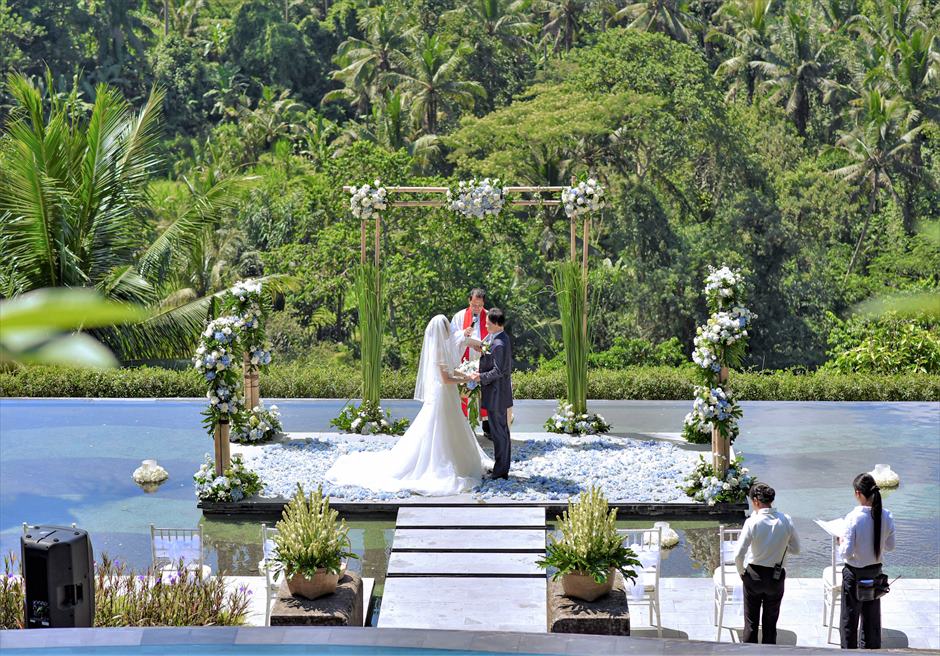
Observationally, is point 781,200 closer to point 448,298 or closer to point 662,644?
point 448,298

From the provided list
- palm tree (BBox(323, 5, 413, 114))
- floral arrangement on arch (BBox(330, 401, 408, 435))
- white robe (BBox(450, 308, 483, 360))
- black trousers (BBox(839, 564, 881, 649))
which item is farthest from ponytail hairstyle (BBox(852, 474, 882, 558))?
palm tree (BBox(323, 5, 413, 114))

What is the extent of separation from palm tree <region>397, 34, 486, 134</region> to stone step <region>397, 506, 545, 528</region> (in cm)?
2510

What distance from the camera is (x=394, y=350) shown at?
23875mm

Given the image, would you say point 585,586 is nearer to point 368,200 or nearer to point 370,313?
point 370,313

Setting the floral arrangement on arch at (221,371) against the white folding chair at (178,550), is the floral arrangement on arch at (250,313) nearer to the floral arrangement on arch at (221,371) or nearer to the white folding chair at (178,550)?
the floral arrangement on arch at (221,371)

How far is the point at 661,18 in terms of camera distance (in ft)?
119

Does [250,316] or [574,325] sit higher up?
[250,316]

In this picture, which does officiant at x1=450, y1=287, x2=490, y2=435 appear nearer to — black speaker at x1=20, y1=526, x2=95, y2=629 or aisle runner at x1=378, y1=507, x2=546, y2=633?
aisle runner at x1=378, y1=507, x2=546, y2=633

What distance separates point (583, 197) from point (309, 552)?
6.25m

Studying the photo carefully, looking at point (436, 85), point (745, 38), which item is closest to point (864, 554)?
point (436, 85)

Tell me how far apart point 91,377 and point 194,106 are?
27973 millimetres

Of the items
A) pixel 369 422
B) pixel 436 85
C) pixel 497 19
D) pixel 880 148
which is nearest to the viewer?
pixel 369 422

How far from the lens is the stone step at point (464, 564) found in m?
7.47

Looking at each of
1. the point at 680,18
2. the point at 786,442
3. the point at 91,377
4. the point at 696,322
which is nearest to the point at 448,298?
the point at 696,322
